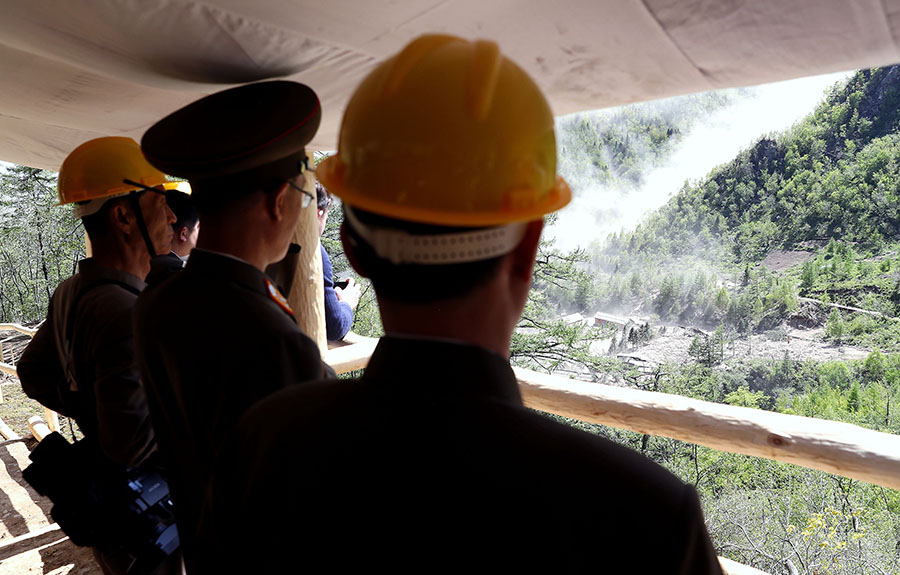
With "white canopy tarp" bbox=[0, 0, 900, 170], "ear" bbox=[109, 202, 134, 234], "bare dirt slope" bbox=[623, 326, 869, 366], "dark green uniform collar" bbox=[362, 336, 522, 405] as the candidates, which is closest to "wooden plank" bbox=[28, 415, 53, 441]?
"ear" bbox=[109, 202, 134, 234]

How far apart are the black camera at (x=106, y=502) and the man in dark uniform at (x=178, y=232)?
0.53 metres

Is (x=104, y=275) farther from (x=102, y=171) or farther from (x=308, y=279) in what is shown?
(x=308, y=279)

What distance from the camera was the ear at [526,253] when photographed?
0.66 metres

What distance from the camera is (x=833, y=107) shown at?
46.7 meters

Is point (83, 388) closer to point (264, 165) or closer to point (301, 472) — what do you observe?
point (264, 165)

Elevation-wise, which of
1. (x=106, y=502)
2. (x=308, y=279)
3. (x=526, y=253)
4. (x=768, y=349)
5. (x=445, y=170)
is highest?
(x=445, y=170)

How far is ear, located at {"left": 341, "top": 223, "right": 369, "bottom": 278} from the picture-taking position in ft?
2.26

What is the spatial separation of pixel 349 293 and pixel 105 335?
2.21 m

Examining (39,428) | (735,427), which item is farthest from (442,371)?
(39,428)

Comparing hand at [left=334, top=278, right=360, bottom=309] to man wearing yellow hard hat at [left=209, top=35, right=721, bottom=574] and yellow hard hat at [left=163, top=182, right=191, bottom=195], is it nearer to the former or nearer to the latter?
yellow hard hat at [left=163, top=182, right=191, bottom=195]

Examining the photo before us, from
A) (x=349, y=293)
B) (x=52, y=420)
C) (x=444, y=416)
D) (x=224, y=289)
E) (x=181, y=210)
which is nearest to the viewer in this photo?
(x=444, y=416)

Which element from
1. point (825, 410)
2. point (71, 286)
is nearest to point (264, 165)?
point (71, 286)

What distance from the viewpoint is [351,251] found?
2.34ft

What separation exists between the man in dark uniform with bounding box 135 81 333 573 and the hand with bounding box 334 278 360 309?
7.38 ft
